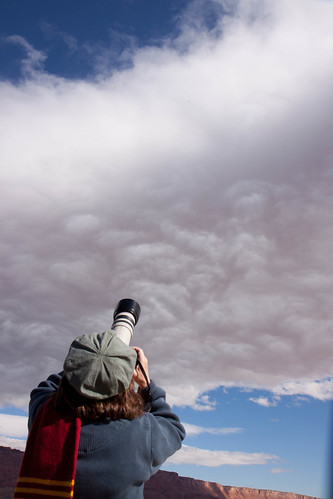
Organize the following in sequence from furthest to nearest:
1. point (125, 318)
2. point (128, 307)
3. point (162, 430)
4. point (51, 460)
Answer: point (128, 307)
point (125, 318)
point (162, 430)
point (51, 460)

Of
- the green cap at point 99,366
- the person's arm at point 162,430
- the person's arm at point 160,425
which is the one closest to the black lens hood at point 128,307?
the person's arm at point 160,425

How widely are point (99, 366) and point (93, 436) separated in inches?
14.4

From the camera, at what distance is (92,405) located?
2.21 metres

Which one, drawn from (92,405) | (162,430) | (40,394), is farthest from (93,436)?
(40,394)

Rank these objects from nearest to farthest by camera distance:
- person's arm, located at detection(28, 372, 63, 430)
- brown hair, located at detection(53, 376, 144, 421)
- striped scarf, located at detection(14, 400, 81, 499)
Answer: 1. striped scarf, located at detection(14, 400, 81, 499)
2. brown hair, located at detection(53, 376, 144, 421)
3. person's arm, located at detection(28, 372, 63, 430)

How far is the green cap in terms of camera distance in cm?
215

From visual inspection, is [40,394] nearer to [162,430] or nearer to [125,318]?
[162,430]

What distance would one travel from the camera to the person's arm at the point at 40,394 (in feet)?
8.14

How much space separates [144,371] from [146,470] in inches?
23.3

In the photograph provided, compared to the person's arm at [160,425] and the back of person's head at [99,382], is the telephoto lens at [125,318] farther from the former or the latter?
the back of person's head at [99,382]

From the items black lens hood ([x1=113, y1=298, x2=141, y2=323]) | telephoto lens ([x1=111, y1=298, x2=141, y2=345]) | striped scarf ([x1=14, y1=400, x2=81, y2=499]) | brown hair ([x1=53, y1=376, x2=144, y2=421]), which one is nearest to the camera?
striped scarf ([x1=14, y1=400, x2=81, y2=499])

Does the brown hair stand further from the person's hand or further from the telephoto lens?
the telephoto lens

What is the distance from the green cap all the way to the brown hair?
0.21 feet

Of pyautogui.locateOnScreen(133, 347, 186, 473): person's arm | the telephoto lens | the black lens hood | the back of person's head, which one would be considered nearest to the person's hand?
pyautogui.locateOnScreen(133, 347, 186, 473): person's arm
